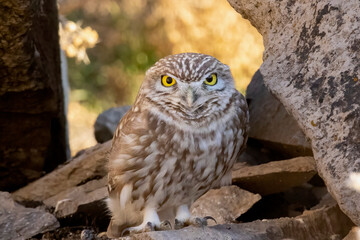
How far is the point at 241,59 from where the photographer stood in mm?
8453

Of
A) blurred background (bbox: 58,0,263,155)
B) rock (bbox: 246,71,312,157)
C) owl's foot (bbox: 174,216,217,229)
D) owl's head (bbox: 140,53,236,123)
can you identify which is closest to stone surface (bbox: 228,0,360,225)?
owl's head (bbox: 140,53,236,123)

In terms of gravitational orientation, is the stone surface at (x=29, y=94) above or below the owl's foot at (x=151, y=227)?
above

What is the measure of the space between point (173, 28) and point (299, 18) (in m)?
6.21

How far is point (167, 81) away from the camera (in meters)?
3.01

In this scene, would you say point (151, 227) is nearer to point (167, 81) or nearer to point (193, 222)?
point (193, 222)

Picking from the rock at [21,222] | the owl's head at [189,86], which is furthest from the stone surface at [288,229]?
the rock at [21,222]

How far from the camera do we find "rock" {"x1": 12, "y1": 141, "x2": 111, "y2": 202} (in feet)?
14.1

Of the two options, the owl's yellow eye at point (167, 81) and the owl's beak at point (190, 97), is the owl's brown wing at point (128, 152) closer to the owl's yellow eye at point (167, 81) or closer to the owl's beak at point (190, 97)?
the owl's yellow eye at point (167, 81)

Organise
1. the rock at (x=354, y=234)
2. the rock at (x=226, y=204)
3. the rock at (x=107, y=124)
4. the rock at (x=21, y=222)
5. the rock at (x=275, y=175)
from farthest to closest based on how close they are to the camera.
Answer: the rock at (x=107, y=124), the rock at (x=226, y=204), the rock at (x=275, y=175), the rock at (x=21, y=222), the rock at (x=354, y=234)

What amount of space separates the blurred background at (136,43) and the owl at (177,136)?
502 cm

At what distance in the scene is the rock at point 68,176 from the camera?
4.30 metres

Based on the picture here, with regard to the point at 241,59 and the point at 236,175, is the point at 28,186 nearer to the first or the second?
the point at 236,175

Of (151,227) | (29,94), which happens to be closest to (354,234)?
(151,227)

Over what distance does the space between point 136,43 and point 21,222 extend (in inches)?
248
